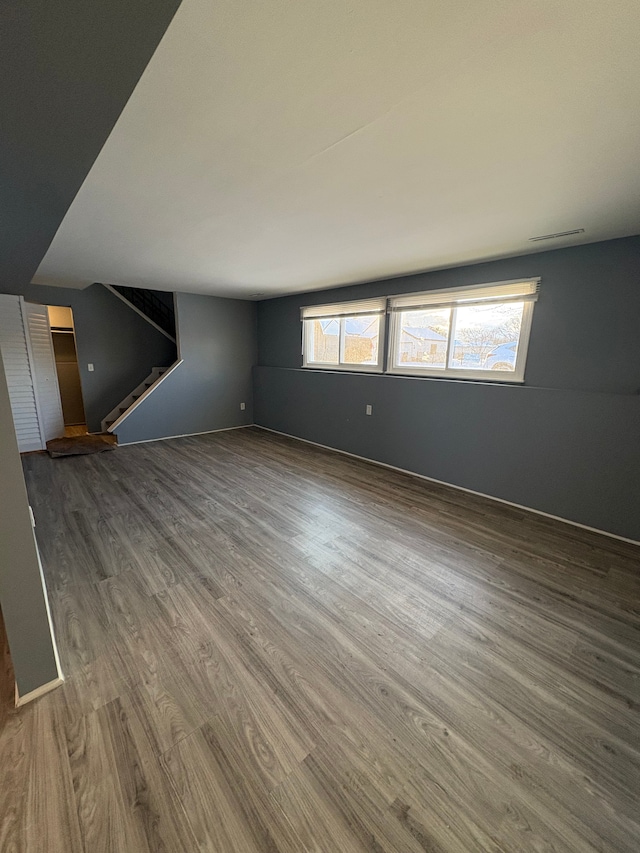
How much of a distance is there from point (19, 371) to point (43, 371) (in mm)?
400

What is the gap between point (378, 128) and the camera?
4.03ft

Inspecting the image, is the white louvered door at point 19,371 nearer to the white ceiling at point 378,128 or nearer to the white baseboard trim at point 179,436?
the white baseboard trim at point 179,436

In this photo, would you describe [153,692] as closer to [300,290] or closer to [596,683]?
[596,683]

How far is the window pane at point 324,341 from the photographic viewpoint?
4.69 m

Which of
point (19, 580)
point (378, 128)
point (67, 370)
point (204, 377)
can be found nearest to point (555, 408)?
point (378, 128)

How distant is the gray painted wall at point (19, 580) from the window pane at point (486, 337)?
11.5ft

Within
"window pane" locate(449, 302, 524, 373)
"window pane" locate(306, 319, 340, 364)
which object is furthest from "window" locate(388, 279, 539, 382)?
"window pane" locate(306, 319, 340, 364)

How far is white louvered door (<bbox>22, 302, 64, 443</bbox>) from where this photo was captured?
15.1 ft

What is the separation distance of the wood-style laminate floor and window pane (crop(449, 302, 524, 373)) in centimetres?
157

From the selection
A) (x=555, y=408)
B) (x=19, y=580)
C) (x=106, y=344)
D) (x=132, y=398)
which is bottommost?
(x=19, y=580)

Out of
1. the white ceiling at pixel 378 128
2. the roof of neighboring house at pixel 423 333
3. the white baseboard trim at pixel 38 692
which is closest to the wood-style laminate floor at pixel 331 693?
the white baseboard trim at pixel 38 692

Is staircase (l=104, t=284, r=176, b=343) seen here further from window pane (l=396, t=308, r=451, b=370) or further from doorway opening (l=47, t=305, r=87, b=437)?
window pane (l=396, t=308, r=451, b=370)

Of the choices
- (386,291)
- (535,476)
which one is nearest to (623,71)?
(535,476)

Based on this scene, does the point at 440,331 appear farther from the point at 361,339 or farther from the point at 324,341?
the point at 324,341
